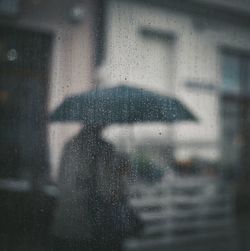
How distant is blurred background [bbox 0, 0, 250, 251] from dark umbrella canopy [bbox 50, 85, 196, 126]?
16 millimetres

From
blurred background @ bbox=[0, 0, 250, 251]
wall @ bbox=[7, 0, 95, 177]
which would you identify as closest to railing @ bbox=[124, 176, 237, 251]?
blurred background @ bbox=[0, 0, 250, 251]

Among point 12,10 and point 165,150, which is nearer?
point 165,150

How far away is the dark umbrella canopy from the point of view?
33.7 inches

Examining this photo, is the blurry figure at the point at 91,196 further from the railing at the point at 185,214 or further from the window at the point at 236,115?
the window at the point at 236,115

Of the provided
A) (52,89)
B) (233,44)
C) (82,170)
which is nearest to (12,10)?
(52,89)

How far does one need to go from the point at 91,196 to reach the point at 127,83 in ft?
0.88

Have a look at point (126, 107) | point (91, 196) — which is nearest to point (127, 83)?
point (126, 107)

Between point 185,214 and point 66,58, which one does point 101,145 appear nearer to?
point 66,58

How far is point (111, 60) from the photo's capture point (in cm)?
86

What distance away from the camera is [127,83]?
2.82ft

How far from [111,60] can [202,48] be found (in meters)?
0.21

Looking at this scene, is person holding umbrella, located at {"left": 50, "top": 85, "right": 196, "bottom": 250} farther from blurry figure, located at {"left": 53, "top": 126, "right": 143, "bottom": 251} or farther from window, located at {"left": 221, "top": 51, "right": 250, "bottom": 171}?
window, located at {"left": 221, "top": 51, "right": 250, "bottom": 171}

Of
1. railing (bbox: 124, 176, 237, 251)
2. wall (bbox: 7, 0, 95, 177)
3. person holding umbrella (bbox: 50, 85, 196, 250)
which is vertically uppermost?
wall (bbox: 7, 0, 95, 177)

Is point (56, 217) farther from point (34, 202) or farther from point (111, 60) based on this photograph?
point (111, 60)
